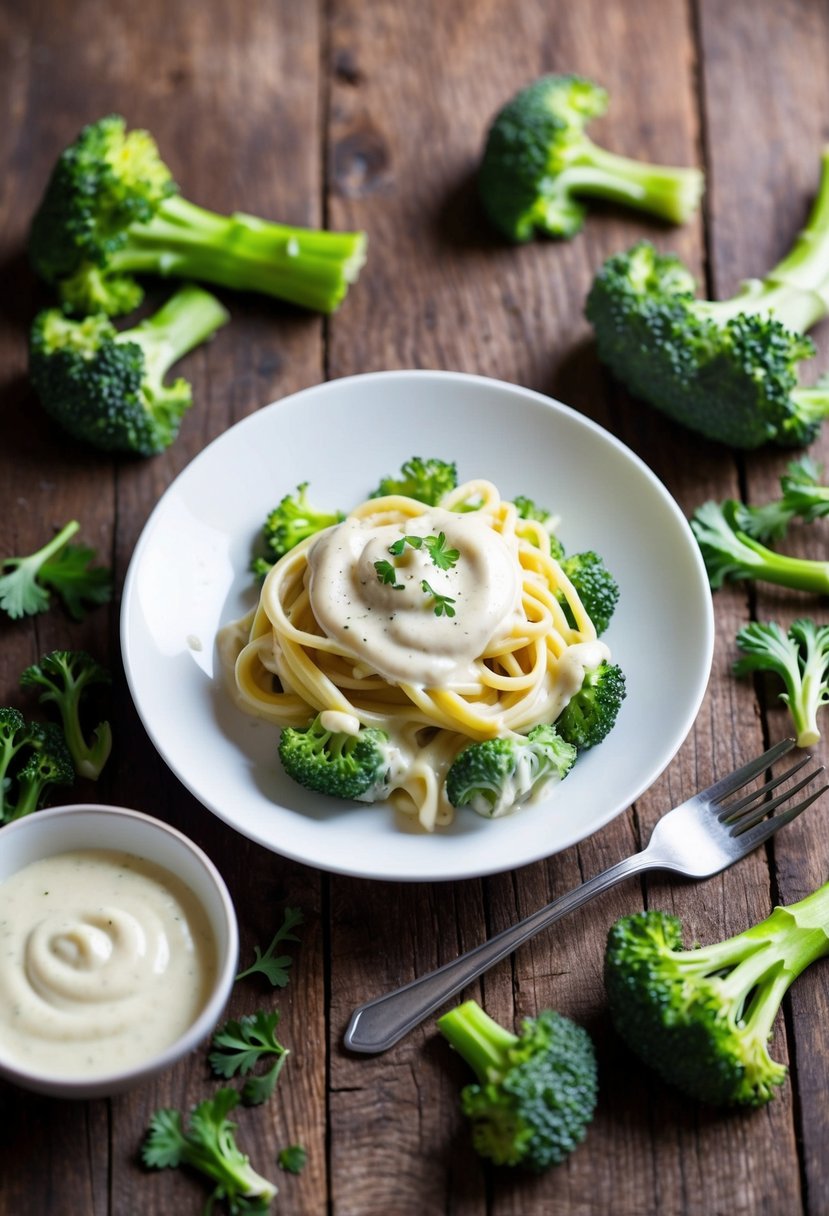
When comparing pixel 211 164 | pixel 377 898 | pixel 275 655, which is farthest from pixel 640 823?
pixel 211 164

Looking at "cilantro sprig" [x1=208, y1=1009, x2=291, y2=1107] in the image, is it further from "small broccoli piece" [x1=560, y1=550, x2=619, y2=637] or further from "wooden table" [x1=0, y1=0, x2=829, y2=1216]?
"small broccoli piece" [x1=560, y1=550, x2=619, y2=637]

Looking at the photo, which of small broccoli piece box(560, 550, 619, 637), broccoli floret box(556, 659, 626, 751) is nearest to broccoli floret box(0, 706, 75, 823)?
broccoli floret box(556, 659, 626, 751)

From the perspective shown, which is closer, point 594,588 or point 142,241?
point 594,588

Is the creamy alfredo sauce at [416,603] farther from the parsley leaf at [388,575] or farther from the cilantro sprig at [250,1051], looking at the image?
the cilantro sprig at [250,1051]

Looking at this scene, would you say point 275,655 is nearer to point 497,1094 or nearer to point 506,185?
point 497,1094

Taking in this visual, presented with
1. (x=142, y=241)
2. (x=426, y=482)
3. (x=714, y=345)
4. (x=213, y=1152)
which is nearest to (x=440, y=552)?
(x=426, y=482)

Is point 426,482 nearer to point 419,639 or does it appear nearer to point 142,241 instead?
point 419,639
